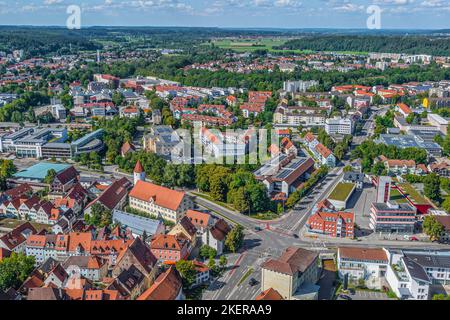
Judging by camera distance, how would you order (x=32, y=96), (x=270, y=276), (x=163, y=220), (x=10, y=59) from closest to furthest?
(x=270, y=276) < (x=163, y=220) < (x=32, y=96) < (x=10, y=59)

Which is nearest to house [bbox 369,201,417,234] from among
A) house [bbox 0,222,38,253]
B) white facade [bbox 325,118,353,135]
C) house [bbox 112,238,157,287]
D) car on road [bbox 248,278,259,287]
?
car on road [bbox 248,278,259,287]

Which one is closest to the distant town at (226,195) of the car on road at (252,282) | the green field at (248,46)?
the car on road at (252,282)

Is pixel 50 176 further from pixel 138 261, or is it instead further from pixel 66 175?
pixel 138 261

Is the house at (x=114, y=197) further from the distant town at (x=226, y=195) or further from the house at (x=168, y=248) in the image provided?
the house at (x=168, y=248)
